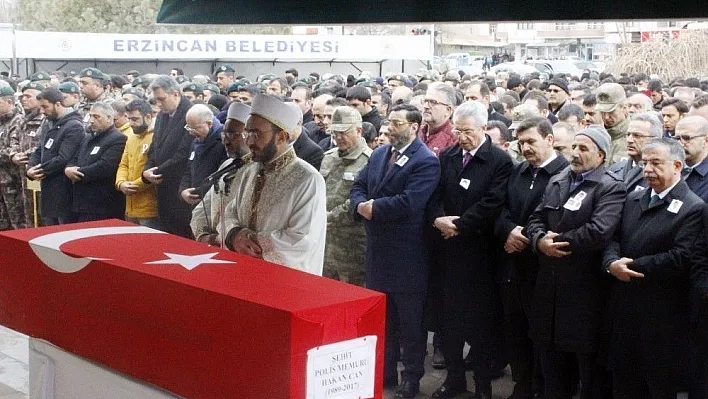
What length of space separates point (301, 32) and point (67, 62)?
26.0 feet

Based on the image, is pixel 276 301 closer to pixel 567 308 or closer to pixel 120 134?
pixel 567 308

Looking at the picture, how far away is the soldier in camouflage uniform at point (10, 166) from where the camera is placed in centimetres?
1021

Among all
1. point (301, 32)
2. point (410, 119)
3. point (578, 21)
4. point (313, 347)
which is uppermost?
point (301, 32)

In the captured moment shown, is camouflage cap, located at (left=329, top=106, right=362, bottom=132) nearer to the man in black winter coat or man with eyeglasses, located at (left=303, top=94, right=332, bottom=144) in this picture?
the man in black winter coat

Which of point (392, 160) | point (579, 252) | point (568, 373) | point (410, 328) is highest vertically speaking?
point (392, 160)

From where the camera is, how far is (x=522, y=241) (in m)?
5.67

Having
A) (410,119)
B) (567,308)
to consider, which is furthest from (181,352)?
(410,119)

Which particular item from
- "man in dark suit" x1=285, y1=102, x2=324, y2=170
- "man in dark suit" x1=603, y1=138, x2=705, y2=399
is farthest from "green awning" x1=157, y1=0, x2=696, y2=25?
"man in dark suit" x1=285, y1=102, x2=324, y2=170

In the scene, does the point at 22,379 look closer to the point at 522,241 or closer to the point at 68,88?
the point at 522,241

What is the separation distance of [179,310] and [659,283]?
9.31 ft

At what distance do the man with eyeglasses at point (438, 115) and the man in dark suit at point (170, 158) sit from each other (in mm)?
2162

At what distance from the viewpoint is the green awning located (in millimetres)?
3607

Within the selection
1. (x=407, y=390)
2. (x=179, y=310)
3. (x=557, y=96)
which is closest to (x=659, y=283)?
(x=407, y=390)

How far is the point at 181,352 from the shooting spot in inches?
122
